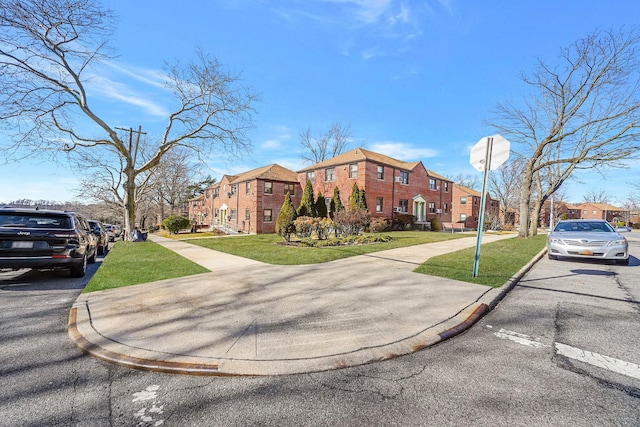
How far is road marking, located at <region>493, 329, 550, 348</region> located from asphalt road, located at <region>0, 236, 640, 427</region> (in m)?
0.01

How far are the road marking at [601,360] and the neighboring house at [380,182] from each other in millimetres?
21236

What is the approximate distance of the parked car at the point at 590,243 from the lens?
8453 mm

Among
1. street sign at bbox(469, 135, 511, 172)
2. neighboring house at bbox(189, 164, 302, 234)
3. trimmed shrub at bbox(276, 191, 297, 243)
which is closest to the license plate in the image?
street sign at bbox(469, 135, 511, 172)

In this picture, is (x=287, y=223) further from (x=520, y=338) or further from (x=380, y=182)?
(x=380, y=182)

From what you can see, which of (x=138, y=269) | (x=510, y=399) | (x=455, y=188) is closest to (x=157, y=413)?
(x=510, y=399)

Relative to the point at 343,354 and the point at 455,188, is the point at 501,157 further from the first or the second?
the point at 455,188

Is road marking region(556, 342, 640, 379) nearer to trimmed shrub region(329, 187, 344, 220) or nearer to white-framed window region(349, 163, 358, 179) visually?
trimmed shrub region(329, 187, 344, 220)

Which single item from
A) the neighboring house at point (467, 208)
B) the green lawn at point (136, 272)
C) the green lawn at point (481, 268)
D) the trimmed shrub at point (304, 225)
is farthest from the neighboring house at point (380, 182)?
the green lawn at point (136, 272)

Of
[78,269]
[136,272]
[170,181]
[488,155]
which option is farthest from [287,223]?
[170,181]

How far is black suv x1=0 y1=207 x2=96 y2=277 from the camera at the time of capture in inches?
233

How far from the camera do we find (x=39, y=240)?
614 centimetres

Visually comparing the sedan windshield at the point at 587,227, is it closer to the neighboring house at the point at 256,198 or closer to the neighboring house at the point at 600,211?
the neighboring house at the point at 256,198

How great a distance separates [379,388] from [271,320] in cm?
188

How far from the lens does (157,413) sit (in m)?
2.16
